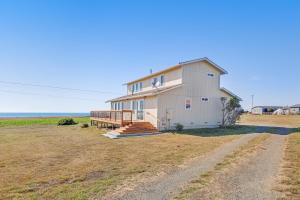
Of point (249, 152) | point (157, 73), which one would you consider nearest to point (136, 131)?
point (157, 73)

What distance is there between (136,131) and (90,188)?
575 inches

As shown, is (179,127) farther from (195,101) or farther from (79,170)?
(79,170)

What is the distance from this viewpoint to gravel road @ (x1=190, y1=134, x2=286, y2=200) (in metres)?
6.02

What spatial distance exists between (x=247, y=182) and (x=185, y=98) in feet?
56.9

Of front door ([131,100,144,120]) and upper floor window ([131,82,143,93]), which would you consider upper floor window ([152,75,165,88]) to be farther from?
upper floor window ([131,82,143,93])

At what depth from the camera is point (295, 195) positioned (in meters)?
6.07

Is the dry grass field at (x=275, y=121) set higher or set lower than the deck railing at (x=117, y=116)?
lower

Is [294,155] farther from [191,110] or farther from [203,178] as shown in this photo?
[191,110]

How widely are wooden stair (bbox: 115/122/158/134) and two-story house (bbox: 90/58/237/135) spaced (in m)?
0.62

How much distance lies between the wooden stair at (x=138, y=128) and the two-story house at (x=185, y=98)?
621mm

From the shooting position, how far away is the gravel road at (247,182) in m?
6.02

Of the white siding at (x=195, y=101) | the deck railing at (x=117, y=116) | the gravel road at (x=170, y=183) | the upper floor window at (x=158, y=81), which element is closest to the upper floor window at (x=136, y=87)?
Result: the upper floor window at (x=158, y=81)

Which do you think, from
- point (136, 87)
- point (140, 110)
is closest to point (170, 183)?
point (140, 110)

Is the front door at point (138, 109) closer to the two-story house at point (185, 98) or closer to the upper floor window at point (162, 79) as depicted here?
the two-story house at point (185, 98)
